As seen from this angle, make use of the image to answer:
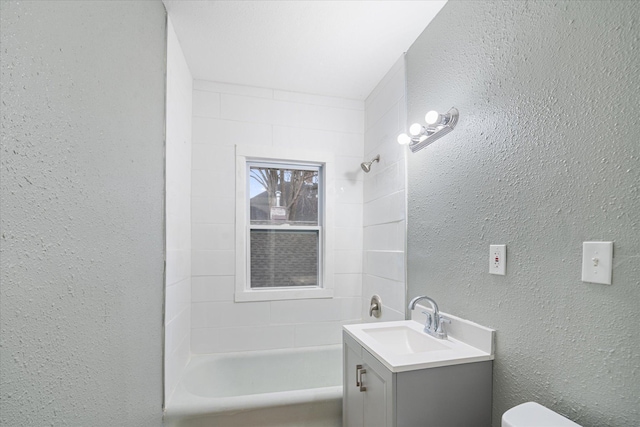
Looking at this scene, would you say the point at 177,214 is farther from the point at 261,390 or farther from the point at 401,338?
the point at 401,338

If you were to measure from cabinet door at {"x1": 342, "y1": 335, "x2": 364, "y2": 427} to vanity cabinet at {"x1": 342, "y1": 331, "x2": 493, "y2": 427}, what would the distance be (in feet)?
0.38

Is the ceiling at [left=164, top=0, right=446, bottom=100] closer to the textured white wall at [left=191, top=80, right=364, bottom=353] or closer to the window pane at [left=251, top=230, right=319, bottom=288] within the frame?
the textured white wall at [left=191, top=80, right=364, bottom=353]

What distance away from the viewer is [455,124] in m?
1.47

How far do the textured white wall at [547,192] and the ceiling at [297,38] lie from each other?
1.19 feet

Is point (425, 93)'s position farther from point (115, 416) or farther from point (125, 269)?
point (115, 416)

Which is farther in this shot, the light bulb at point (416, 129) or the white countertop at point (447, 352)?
the light bulb at point (416, 129)

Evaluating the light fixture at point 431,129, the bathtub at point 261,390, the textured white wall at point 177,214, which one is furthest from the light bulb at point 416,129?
the bathtub at point 261,390

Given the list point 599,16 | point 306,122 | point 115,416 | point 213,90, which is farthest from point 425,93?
point 115,416

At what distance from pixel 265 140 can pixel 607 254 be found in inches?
86.1

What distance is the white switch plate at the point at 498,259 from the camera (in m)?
1.15

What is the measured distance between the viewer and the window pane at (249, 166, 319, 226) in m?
2.52

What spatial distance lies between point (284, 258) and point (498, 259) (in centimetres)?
172

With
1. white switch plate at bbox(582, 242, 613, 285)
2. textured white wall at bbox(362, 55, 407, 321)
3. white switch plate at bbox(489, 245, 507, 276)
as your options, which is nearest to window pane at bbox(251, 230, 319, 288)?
textured white wall at bbox(362, 55, 407, 321)

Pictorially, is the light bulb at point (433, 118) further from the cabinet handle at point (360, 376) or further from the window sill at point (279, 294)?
the window sill at point (279, 294)
